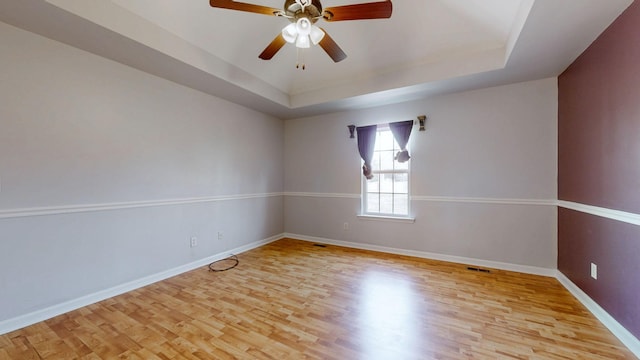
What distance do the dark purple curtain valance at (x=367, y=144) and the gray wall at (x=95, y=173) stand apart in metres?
2.06

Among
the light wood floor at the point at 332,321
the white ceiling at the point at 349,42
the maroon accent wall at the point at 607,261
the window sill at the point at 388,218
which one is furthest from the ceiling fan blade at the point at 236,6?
the window sill at the point at 388,218

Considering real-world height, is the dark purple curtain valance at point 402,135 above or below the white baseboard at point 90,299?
above

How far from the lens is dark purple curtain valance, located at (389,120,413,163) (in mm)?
3715

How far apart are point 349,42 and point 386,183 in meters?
2.12

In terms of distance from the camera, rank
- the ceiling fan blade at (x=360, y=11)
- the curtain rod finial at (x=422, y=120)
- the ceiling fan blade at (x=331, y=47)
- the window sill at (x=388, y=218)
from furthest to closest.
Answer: the window sill at (x=388, y=218) < the curtain rod finial at (x=422, y=120) < the ceiling fan blade at (x=331, y=47) < the ceiling fan blade at (x=360, y=11)

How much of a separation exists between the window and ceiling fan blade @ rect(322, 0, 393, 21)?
2.31 m

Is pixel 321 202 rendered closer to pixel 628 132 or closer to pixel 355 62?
pixel 355 62

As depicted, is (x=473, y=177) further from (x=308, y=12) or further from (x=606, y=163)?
(x=308, y=12)

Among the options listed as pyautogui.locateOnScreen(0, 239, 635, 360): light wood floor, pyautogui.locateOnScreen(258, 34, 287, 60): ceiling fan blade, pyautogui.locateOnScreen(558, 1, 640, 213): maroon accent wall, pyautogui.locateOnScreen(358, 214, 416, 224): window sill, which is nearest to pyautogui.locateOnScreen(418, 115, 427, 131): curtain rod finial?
pyautogui.locateOnScreen(358, 214, 416, 224): window sill

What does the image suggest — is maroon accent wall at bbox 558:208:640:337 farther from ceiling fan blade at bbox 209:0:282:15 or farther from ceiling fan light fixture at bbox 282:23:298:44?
ceiling fan blade at bbox 209:0:282:15

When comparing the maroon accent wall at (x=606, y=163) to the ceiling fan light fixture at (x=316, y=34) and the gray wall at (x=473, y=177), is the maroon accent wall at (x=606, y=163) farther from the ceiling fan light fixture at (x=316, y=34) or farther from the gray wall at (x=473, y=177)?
the ceiling fan light fixture at (x=316, y=34)

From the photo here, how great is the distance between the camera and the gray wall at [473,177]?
303 cm

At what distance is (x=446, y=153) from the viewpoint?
3.54 metres

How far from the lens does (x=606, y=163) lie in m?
2.06
